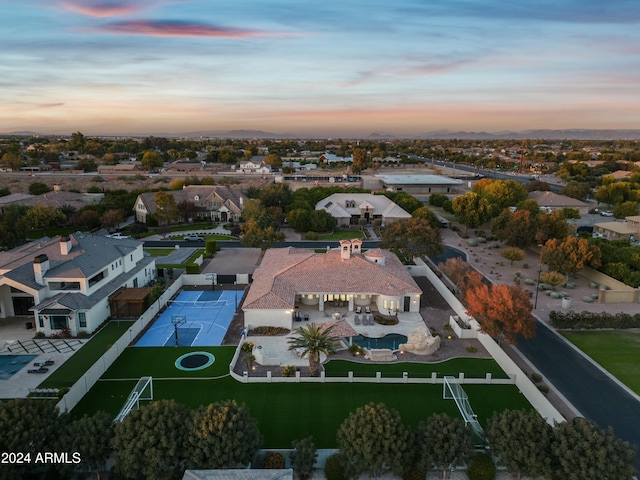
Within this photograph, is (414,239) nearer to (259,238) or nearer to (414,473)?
(259,238)

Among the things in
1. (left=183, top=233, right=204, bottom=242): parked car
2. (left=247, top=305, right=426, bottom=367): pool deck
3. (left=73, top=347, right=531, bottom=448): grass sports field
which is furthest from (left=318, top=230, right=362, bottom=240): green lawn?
(left=73, top=347, right=531, bottom=448): grass sports field

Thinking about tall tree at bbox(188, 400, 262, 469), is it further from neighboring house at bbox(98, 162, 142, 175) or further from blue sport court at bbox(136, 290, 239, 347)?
neighboring house at bbox(98, 162, 142, 175)

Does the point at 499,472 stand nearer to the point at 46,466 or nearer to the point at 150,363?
the point at 46,466

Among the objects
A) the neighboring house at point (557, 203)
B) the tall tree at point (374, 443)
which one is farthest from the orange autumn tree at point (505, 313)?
the neighboring house at point (557, 203)

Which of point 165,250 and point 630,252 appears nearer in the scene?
point 630,252

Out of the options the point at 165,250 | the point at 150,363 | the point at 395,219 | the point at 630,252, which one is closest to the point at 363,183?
the point at 395,219

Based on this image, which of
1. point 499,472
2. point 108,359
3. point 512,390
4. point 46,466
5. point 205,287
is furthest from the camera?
point 205,287
